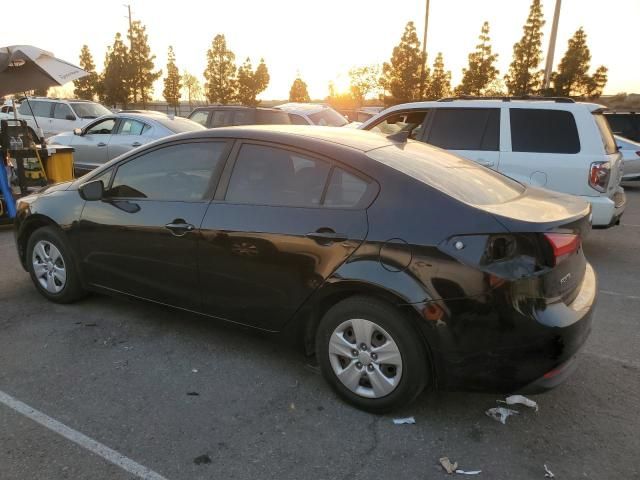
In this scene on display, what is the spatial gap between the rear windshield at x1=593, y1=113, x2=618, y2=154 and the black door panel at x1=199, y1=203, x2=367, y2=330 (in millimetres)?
4466

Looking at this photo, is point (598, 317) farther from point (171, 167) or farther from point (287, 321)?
point (171, 167)

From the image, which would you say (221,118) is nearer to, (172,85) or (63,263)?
(63,263)

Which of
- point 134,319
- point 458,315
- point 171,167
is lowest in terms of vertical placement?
point 134,319

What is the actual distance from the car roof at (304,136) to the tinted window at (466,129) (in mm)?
3154

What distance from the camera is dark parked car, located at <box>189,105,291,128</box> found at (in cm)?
1165

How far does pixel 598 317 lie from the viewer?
446 centimetres

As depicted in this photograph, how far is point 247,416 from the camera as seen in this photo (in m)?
2.96

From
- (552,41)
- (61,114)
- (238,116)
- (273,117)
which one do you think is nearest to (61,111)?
(61,114)

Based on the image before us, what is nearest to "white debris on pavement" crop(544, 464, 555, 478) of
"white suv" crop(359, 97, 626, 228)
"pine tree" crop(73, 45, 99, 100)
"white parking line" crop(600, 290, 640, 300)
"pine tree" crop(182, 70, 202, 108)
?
"white parking line" crop(600, 290, 640, 300)

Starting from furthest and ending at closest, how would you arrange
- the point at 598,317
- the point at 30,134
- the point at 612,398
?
the point at 30,134, the point at 598,317, the point at 612,398

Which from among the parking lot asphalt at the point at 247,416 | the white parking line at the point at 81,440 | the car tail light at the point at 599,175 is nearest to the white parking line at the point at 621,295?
the parking lot asphalt at the point at 247,416

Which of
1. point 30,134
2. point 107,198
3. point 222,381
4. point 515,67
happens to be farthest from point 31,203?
point 515,67

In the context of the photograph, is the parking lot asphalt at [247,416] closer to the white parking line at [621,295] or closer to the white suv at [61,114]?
the white parking line at [621,295]

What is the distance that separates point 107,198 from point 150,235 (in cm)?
63
